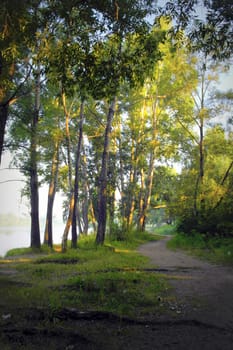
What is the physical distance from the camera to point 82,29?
25.1ft

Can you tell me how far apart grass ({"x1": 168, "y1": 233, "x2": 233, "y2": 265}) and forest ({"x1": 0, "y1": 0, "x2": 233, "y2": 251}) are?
58cm

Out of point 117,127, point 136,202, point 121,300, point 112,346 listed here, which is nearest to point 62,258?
point 121,300

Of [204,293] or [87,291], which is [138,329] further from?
[204,293]

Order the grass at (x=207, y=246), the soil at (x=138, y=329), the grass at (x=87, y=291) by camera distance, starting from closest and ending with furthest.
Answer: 1. the soil at (x=138, y=329)
2. the grass at (x=87, y=291)
3. the grass at (x=207, y=246)

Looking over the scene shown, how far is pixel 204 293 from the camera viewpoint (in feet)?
21.3

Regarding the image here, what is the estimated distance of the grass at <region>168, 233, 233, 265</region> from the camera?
39.1 ft

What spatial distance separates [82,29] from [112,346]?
7317 millimetres

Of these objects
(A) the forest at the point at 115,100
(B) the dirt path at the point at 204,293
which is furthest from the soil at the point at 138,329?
(A) the forest at the point at 115,100

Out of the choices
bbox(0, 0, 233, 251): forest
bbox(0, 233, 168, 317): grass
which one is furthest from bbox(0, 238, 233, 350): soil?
bbox(0, 0, 233, 251): forest

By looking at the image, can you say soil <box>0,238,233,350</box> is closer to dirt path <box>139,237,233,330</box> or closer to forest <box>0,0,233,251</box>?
dirt path <box>139,237,233,330</box>

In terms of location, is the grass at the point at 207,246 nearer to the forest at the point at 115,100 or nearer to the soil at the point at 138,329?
the forest at the point at 115,100

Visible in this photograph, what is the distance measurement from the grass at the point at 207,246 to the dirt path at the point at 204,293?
187 centimetres

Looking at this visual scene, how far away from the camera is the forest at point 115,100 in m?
7.31

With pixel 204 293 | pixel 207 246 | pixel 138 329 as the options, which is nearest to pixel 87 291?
pixel 138 329
